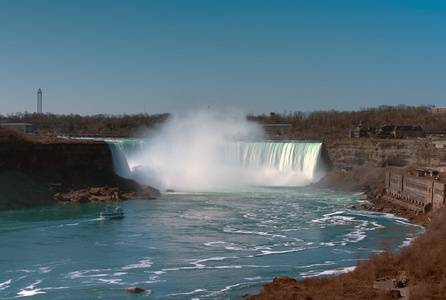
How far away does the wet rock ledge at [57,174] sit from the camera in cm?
4769

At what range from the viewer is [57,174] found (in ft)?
172

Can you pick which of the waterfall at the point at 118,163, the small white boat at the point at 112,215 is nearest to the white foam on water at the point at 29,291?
the small white boat at the point at 112,215

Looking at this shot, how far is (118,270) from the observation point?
995 inches

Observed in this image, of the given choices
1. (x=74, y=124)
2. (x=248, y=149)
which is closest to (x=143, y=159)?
(x=248, y=149)

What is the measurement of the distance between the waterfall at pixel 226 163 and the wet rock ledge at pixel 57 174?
248 inches

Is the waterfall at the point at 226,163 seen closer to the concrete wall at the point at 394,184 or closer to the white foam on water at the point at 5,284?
the concrete wall at the point at 394,184

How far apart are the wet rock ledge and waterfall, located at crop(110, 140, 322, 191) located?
248 inches

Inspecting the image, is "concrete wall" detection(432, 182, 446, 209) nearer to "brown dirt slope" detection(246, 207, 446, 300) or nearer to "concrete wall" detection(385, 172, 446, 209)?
"concrete wall" detection(385, 172, 446, 209)

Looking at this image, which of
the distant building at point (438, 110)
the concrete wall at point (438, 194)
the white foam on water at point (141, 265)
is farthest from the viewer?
the distant building at point (438, 110)

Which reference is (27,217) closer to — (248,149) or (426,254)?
(426,254)

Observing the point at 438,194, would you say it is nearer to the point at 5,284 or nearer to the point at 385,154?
the point at 385,154

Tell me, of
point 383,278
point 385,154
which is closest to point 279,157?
point 385,154

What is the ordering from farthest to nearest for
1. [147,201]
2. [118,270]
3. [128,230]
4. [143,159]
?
[143,159] → [147,201] → [128,230] → [118,270]

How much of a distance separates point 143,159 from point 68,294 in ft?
152
